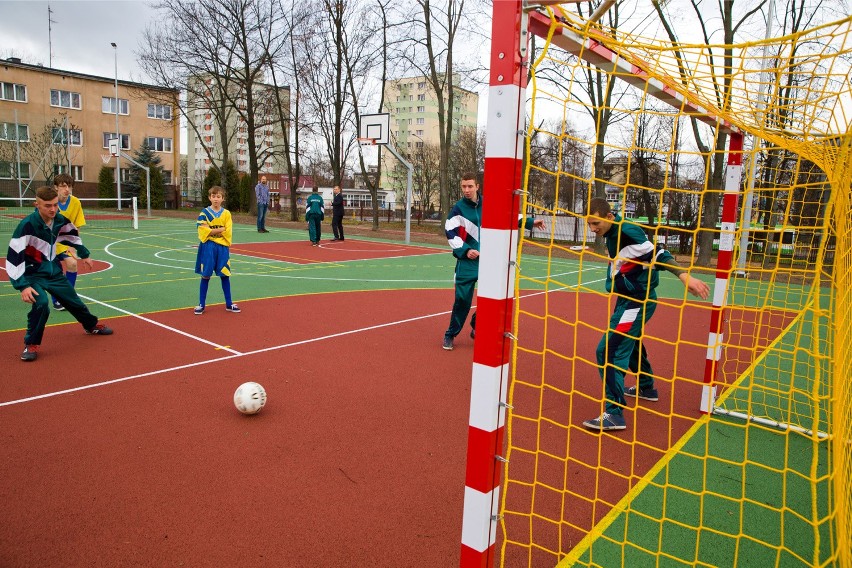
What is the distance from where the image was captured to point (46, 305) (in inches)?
240

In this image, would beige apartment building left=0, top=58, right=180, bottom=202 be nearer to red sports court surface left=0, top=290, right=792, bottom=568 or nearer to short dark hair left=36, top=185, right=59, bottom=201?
short dark hair left=36, top=185, right=59, bottom=201

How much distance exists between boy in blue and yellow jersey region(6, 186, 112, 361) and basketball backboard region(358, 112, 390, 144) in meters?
15.9

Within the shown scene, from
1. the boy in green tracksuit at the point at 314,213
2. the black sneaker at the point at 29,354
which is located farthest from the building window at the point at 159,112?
the black sneaker at the point at 29,354

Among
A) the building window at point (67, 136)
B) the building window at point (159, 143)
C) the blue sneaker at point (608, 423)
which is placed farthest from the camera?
the building window at point (159, 143)

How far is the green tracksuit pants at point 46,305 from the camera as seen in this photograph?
19.8 feet

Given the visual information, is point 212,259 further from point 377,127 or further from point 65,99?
point 65,99

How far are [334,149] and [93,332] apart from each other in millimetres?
26232

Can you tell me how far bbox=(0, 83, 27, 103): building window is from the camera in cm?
4269

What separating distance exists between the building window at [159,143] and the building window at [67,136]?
203 inches

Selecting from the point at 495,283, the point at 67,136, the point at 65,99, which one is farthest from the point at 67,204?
the point at 65,99

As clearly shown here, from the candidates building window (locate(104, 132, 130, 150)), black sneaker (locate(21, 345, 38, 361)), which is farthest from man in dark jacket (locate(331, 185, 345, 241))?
building window (locate(104, 132, 130, 150))

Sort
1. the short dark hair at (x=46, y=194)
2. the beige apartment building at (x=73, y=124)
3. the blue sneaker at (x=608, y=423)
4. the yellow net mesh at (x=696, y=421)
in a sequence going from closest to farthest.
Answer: the yellow net mesh at (x=696, y=421) < the blue sneaker at (x=608, y=423) < the short dark hair at (x=46, y=194) < the beige apartment building at (x=73, y=124)

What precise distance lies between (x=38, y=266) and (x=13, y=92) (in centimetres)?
4810

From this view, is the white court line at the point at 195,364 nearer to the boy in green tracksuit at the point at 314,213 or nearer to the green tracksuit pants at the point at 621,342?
the green tracksuit pants at the point at 621,342
